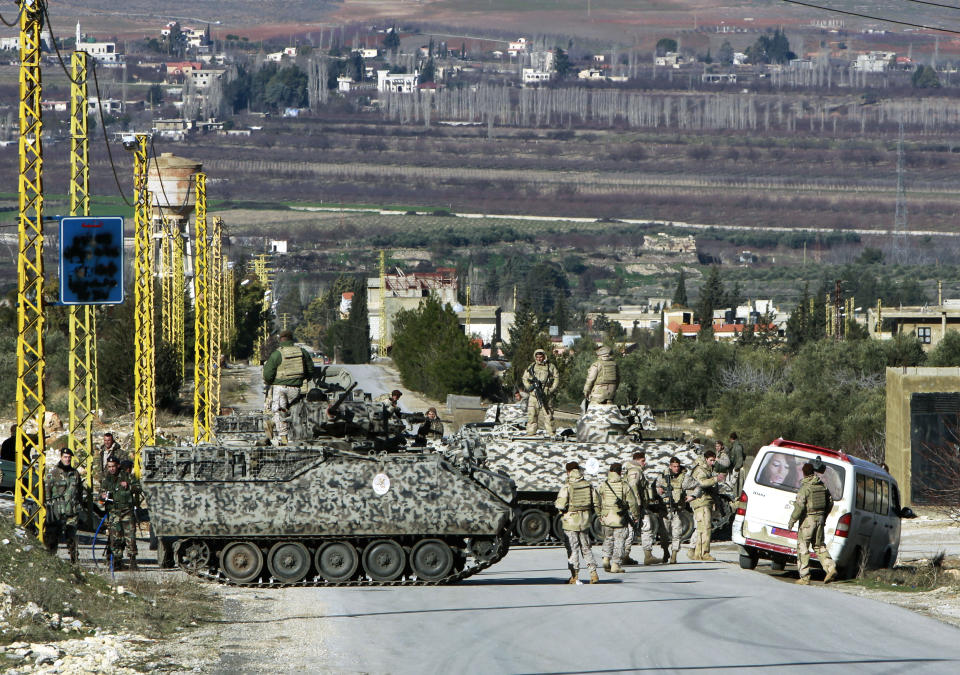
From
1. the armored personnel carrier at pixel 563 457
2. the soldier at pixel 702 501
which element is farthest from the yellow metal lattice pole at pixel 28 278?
the soldier at pixel 702 501

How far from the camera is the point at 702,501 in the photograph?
89.7ft

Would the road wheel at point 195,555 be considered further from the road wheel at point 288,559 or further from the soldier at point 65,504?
the soldier at point 65,504

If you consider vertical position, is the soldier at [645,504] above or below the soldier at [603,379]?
below

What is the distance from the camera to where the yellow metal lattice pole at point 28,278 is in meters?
23.5

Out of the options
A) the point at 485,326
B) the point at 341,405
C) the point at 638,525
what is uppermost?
the point at 341,405

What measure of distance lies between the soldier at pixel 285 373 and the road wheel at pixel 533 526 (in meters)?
5.15

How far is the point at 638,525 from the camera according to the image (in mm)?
27125

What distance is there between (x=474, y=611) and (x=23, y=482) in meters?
7.00

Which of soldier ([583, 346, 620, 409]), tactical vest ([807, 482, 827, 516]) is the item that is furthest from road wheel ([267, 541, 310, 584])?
soldier ([583, 346, 620, 409])

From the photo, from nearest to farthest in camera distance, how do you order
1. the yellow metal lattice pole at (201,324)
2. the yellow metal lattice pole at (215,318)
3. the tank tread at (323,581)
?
the tank tread at (323,581) < the yellow metal lattice pole at (201,324) < the yellow metal lattice pole at (215,318)

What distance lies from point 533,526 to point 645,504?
481 centimetres

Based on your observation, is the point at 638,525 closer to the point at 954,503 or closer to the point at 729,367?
the point at 954,503

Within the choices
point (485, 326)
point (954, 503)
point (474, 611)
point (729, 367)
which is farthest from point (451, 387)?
point (485, 326)

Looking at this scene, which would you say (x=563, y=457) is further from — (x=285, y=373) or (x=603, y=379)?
(x=285, y=373)
